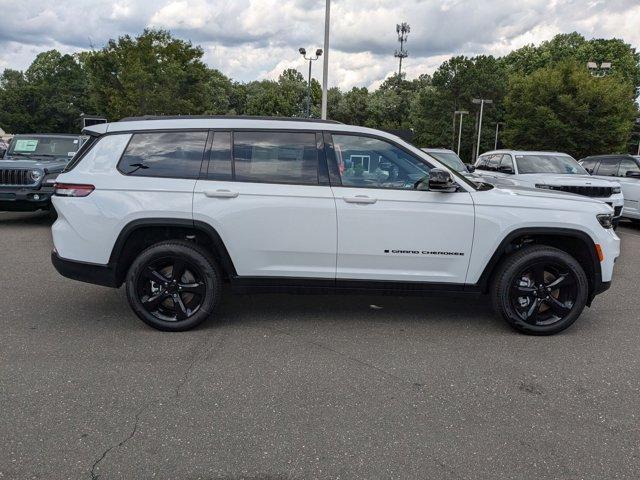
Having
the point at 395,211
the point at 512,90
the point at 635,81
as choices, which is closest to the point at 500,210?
the point at 395,211

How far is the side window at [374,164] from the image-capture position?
14.8 ft

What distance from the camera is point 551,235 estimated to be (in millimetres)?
4625

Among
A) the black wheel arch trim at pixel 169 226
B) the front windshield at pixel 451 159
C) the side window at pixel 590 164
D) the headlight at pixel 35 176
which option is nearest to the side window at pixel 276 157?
the black wheel arch trim at pixel 169 226

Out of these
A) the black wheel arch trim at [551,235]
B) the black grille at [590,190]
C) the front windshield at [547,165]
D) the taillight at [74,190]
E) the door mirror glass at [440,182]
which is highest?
the front windshield at [547,165]

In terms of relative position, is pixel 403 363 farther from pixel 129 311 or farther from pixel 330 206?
pixel 129 311

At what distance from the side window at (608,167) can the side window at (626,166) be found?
4.4 inches

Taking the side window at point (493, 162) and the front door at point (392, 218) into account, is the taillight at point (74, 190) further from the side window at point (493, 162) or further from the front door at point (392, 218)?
the side window at point (493, 162)

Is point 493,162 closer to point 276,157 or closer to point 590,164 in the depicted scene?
point 590,164

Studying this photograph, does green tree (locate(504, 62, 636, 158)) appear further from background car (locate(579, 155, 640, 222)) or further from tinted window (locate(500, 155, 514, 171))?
tinted window (locate(500, 155, 514, 171))

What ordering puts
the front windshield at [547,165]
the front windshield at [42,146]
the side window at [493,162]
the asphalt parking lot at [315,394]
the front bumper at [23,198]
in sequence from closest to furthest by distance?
1. the asphalt parking lot at [315,394]
2. the front bumper at [23,198]
3. the front windshield at [547,165]
4. the front windshield at [42,146]
5. the side window at [493,162]

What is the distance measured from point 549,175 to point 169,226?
8.21 metres

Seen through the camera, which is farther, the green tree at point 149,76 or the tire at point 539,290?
the green tree at point 149,76

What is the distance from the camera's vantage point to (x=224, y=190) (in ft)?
14.5

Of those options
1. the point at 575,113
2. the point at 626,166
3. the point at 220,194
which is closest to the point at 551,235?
the point at 220,194
